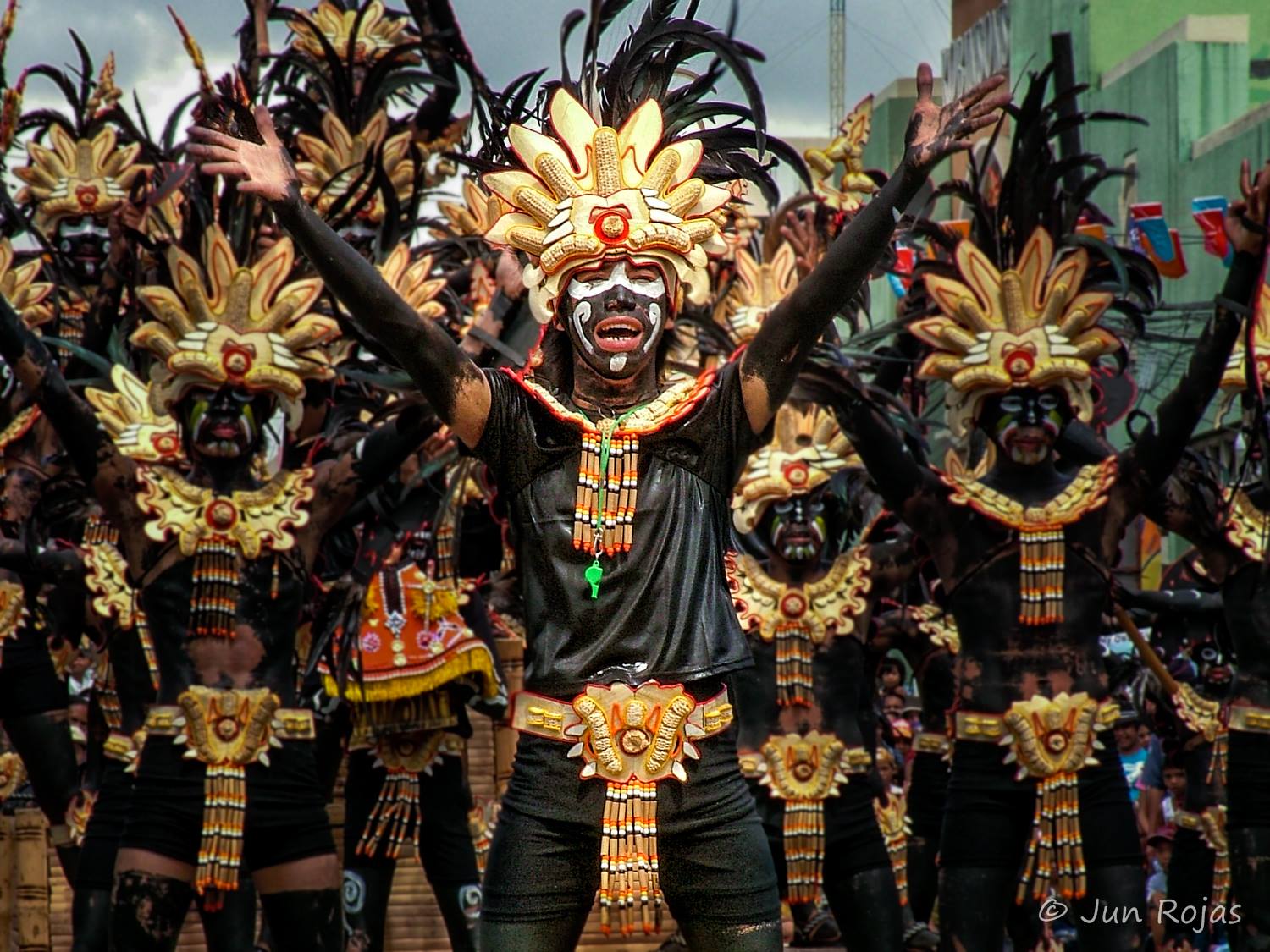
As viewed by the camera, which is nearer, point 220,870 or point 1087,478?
point 220,870

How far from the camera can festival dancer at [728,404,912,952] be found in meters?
8.41

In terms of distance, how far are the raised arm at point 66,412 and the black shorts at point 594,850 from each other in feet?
9.81

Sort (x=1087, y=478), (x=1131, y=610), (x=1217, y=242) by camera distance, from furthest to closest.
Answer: (x=1217, y=242) → (x=1131, y=610) → (x=1087, y=478)

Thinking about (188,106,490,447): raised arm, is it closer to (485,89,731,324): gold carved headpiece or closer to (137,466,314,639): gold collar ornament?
(485,89,731,324): gold carved headpiece

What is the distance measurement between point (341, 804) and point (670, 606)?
6673 mm

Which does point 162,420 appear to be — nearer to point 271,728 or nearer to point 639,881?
point 271,728

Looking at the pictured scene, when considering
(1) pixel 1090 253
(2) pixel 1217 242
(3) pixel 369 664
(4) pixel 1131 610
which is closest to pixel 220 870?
(3) pixel 369 664

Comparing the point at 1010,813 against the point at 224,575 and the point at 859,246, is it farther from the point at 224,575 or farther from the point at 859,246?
the point at 859,246

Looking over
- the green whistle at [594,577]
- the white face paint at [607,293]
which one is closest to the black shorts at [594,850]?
the green whistle at [594,577]

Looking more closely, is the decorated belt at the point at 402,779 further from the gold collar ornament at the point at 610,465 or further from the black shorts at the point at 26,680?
the gold collar ornament at the point at 610,465

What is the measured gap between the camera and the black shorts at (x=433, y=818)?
868 cm

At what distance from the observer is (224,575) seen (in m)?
7.18

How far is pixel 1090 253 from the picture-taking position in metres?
7.87

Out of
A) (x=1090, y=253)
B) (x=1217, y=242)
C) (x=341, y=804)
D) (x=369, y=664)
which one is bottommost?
(x=341, y=804)
